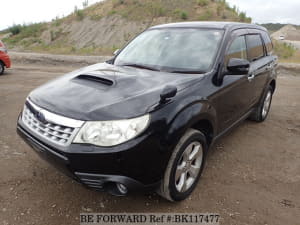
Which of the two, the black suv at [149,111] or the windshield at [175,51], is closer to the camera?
the black suv at [149,111]

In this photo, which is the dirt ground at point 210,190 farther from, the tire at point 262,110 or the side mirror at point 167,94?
the side mirror at point 167,94

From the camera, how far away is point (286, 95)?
7141mm

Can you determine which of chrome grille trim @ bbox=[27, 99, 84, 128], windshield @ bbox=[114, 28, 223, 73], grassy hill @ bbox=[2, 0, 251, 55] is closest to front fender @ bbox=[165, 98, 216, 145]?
windshield @ bbox=[114, 28, 223, 73]

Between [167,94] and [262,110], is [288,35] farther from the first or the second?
[167,94]

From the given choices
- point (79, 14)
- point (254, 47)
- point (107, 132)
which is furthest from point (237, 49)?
point (79, 14)

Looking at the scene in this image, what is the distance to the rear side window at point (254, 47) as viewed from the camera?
3805 millimetres

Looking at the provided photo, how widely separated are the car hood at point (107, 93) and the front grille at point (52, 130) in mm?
111

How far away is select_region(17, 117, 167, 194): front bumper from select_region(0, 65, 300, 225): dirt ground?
56 centimetres

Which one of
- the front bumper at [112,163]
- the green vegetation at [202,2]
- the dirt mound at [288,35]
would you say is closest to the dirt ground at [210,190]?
the front bumper at [112,163]

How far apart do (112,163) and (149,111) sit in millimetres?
504

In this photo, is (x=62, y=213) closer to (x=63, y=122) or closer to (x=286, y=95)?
(x=63, y=122)

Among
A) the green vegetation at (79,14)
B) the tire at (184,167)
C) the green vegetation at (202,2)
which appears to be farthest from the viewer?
the green vegetation at (79,14)

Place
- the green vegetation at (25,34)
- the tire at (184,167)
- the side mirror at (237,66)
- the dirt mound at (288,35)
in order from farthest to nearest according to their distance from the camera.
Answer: the dirt mound at (288,35), the green vegetation at (25,34), the side mirror at (237,66), the tire at (184,167)

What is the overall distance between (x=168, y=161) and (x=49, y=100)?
121 centimetres
